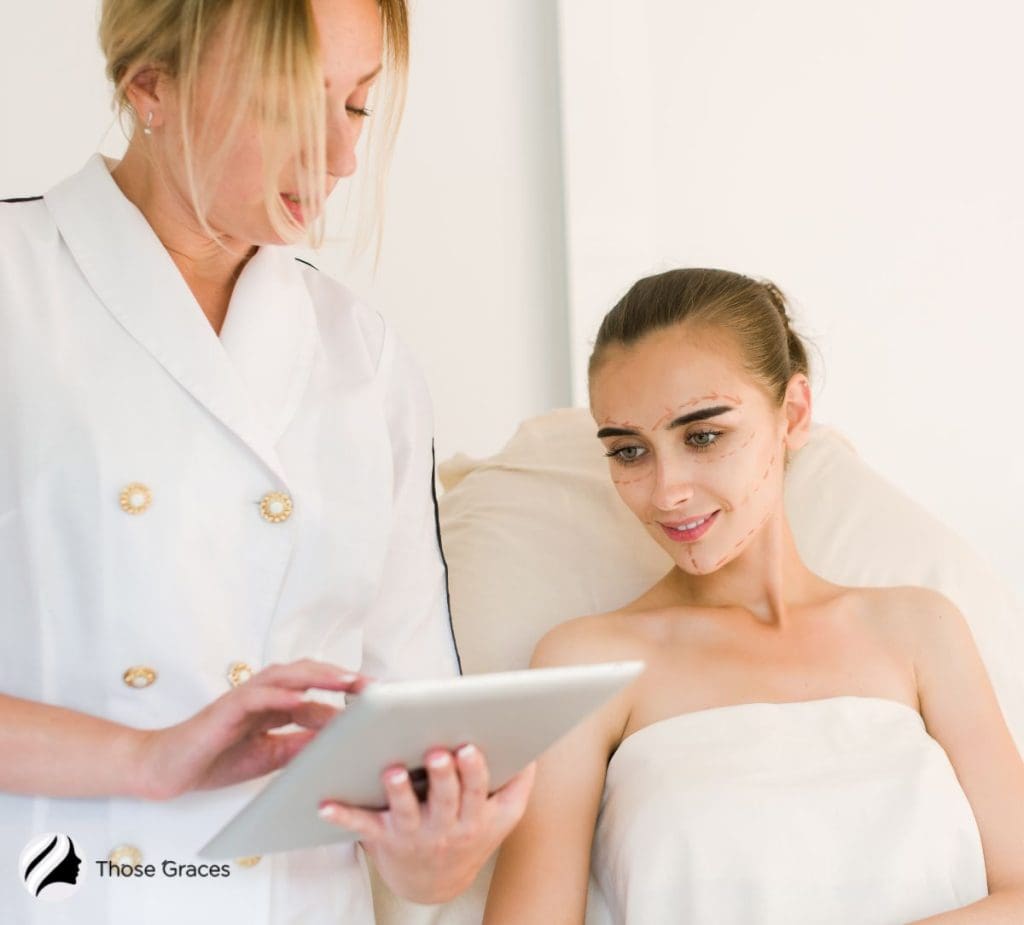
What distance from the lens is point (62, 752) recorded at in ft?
3.46

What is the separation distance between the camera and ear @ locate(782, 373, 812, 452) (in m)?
1.70

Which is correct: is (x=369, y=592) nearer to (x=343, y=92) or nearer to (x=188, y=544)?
(x=188, y=544)

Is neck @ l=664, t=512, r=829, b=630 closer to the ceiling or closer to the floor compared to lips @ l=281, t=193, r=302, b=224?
closer to the floor

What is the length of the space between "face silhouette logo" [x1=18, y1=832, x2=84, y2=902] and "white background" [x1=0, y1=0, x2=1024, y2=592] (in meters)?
1.46

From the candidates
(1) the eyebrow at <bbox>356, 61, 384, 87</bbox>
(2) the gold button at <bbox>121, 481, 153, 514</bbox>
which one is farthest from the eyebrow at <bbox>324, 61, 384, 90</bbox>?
(2) the gold button at <bbox>121, 481, 153, 514</bbox>

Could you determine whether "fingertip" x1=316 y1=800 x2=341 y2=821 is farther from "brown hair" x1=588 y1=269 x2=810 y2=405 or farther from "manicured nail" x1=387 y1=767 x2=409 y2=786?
"brown hair" x1=588 y1=269 x2=810 y2=405

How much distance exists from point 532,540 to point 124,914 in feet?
2.74

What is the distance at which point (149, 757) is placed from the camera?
41.6 inches

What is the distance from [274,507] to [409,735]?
325mm

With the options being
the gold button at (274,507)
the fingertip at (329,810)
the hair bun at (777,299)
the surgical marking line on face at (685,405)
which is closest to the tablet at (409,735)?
the fingertip at (329,810)

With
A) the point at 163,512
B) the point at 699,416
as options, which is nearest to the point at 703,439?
the point at 699,416

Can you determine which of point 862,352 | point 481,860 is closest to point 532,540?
point 481,860

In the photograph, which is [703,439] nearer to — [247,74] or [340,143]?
[340,143]

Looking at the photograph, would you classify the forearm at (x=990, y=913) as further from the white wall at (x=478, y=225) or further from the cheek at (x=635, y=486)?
the white wall at (x=478, y=225)
